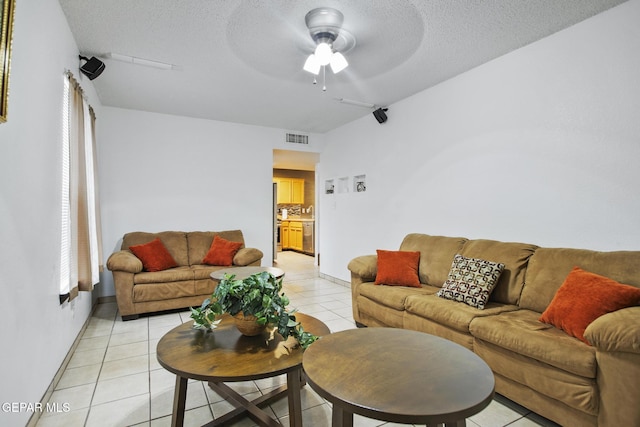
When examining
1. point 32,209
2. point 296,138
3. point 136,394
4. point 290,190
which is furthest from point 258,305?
point 290,190

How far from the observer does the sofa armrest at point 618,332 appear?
1.48 m

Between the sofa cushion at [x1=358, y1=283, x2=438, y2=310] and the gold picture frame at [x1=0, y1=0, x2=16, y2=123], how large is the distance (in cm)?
280

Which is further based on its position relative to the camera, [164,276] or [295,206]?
[295,206]

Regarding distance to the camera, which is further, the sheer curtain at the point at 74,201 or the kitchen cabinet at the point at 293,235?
the kitchen cabinet at the point at 293,235

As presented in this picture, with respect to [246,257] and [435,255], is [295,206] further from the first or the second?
[435,255]

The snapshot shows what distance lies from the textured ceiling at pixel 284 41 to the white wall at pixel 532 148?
216 mm

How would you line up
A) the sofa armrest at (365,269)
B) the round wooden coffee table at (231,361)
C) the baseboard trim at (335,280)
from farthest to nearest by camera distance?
the baseboard trim at (335,280)
the sofa armrest at (365,269)
the round wooden coffee table at (231,361)

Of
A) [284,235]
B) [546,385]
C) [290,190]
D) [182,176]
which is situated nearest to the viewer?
[546,385]

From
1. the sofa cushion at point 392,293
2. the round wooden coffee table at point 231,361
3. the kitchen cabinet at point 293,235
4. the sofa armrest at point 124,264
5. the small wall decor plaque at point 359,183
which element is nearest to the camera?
the round wooden coffee table at point 231,361

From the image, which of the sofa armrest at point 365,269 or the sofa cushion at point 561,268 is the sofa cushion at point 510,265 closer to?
the sofa cushion at point 561,268

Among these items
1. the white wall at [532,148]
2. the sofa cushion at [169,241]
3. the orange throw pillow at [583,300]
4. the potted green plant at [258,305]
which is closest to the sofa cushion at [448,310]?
the orange throw pillow at [583,300]

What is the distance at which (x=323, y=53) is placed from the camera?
2.56 meters

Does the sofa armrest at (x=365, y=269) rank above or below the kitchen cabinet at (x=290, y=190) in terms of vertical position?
below

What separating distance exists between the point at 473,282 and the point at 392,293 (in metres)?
0.70
